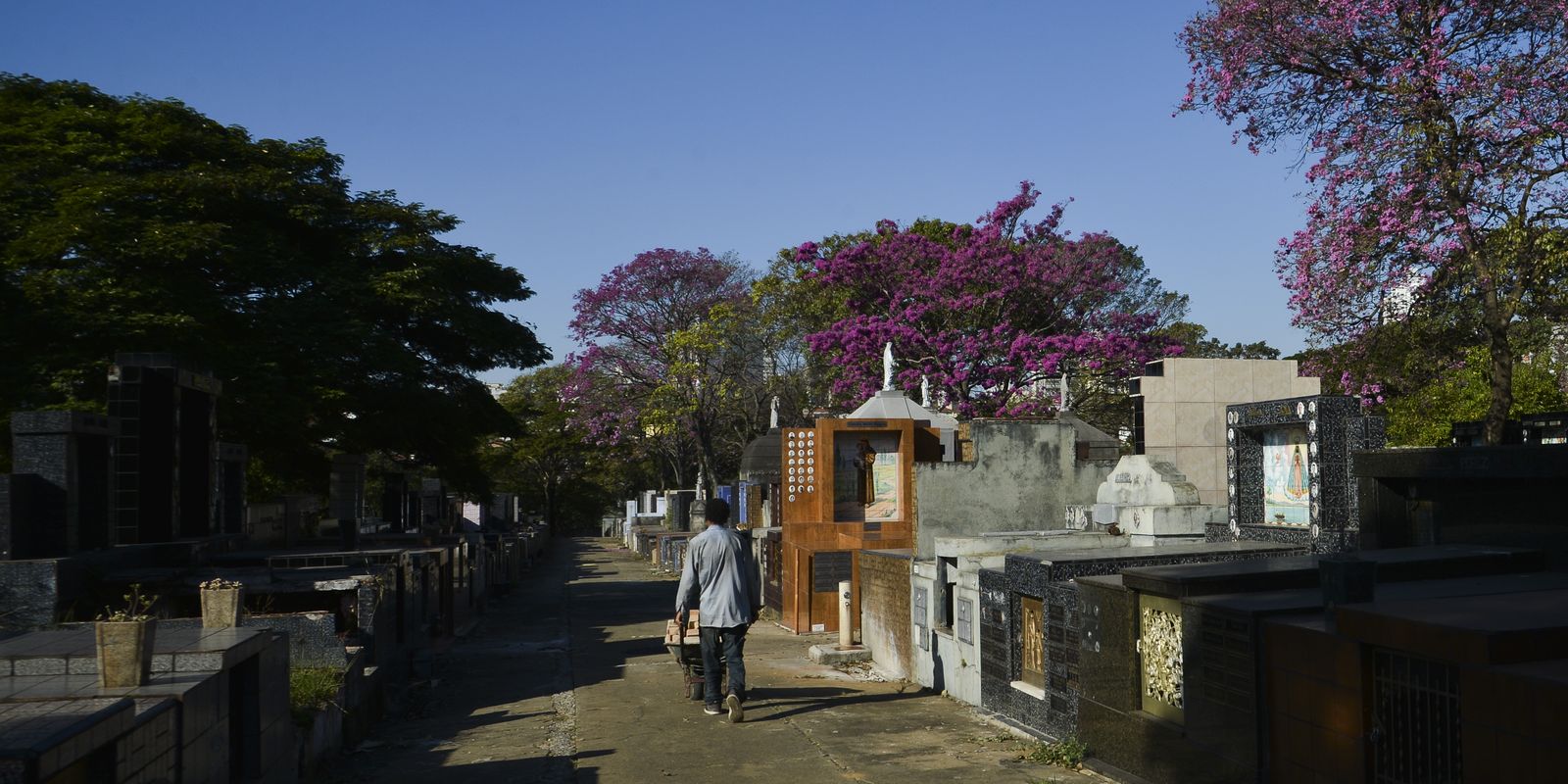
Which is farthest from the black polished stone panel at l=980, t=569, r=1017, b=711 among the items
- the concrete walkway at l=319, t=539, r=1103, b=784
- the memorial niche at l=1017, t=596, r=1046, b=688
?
the concrete walkway at l=319, t=539, r=1103, b=784

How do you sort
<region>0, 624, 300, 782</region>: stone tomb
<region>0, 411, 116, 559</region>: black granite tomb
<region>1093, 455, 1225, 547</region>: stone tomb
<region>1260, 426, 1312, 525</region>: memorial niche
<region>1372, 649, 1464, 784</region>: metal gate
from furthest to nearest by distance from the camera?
<region>1093, 455, 1225, 547</region>: stone tomb
<region>0, 411, 116, 559</region>: black granite tomb
<region>1260, 426, 1312, 525</region>: memorial niche
<region>1372, 649, 1464, 784</region>: metal gate
<region>0, 624, 300, 782</region>: stone tomb

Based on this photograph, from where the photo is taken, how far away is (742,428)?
1829 inches

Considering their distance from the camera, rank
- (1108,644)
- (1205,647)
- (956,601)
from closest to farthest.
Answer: (1205,647), (1108,644), (956,601)

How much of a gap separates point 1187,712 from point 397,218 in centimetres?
2050

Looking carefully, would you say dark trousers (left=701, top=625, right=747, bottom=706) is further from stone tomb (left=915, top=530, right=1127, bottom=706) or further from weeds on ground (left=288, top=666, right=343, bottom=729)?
weeds on ground (left=288, top=666, right=343, bottom=729)

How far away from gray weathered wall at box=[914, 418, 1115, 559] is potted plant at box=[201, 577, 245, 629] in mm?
9737

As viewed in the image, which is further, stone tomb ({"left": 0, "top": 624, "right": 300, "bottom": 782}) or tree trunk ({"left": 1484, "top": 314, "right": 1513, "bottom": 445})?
tree trunk ({"left": 1484, "top": 314, "right": 1513, "bottom": 445})

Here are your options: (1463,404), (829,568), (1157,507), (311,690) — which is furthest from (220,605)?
(1463,404)

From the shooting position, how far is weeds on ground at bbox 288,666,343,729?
29.8ft

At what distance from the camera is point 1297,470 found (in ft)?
36.8

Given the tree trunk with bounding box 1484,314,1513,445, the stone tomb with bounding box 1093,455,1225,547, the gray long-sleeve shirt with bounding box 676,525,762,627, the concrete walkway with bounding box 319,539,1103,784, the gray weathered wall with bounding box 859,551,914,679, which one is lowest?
the concrete walkway with bounding box 319,539,1103,784

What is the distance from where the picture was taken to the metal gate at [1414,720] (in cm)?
552

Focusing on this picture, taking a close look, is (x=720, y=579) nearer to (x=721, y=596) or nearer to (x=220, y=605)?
(x=721, y=596)

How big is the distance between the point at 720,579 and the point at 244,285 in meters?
15.1
